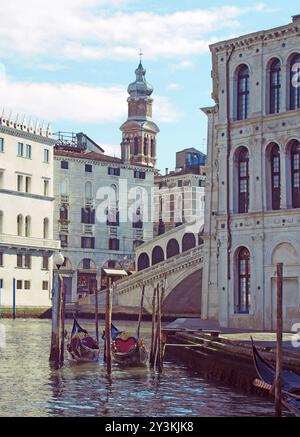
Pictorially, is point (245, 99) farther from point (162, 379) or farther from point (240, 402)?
point (240, 402)

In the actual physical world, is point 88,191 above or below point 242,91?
above

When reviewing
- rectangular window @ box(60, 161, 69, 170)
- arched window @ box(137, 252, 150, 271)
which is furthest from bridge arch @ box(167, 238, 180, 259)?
rectangular window @ box(60, 161, 69, 170)

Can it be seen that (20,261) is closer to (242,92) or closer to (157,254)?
Answer: (157,254)

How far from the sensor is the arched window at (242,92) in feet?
95.6

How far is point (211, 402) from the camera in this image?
17781 millimetres

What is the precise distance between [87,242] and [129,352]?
3702 centimetres

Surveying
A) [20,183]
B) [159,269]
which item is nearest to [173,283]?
[159,269]

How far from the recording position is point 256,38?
2852 centimetres

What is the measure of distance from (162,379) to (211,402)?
13.7 feet

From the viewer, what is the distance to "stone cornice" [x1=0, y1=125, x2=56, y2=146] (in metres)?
53.4

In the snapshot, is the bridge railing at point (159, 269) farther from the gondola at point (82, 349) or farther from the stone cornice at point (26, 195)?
the gondola at point (82, 349)

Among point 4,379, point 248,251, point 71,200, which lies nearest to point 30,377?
point 4,379

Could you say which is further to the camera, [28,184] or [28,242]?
[28,184]

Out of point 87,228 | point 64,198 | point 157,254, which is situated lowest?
point 157,254
